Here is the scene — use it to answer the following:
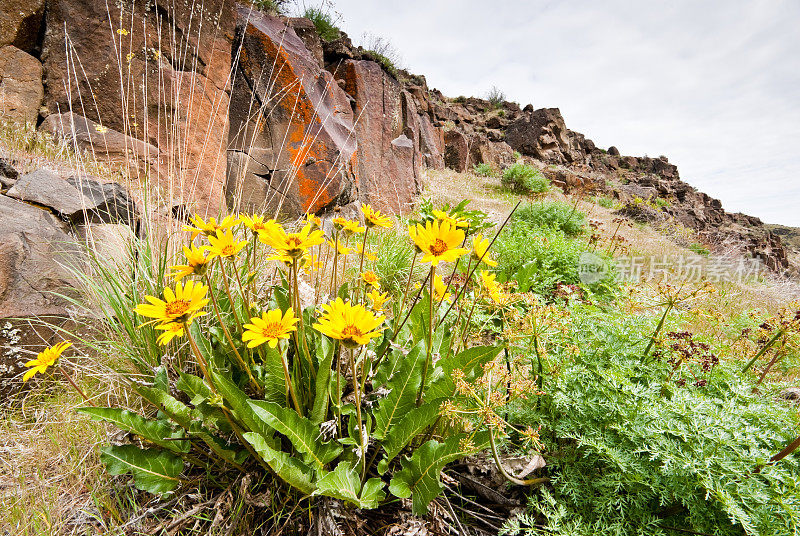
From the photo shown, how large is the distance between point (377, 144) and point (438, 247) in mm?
4993

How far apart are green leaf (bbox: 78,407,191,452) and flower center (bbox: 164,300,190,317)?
0.41 meters

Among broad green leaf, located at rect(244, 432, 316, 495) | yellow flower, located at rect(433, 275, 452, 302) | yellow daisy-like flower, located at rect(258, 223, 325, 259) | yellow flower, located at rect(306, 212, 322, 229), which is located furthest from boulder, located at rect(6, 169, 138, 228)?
yellow flower, located at rect(433, 275, 452, 302)

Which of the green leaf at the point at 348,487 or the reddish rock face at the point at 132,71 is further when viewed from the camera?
the reddish rock face at the point at 132,71

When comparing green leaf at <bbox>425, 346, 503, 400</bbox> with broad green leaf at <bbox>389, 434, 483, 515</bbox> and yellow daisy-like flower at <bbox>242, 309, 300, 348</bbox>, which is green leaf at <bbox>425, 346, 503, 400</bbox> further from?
yellow daisy-like flower at <bbox>242, 309, 300, 348</bbox>

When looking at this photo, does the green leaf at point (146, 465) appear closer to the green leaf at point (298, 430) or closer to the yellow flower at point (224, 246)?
the green leaf at point (298, 430)

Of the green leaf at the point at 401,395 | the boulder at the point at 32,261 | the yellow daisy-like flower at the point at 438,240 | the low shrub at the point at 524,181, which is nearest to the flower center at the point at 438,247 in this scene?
the yellow daisy-like flower at the point at 438,240

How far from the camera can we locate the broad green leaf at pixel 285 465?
91 centimetres

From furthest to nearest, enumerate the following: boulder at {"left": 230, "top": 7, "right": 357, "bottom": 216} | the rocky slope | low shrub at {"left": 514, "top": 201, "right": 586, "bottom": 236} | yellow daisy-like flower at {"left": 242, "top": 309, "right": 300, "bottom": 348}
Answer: low shrub at {"left": 514, "top": 201, "right": 586, "bottom": 236}, boulder at {"left": 230, "top": 7, "right": 357, "bottom": 216}, the rocky slope, yellow daisy-like flower at {"left": 242, "top": 309, "right": 300, "bottom": 348}

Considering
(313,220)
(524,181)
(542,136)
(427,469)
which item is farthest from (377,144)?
(542,136)

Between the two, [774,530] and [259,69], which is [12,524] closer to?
[774,530]

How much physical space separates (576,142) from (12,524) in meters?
27.4

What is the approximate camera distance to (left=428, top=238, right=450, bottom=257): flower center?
939mm

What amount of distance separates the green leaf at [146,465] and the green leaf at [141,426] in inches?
1.4

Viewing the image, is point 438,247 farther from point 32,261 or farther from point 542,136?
point 542,136
